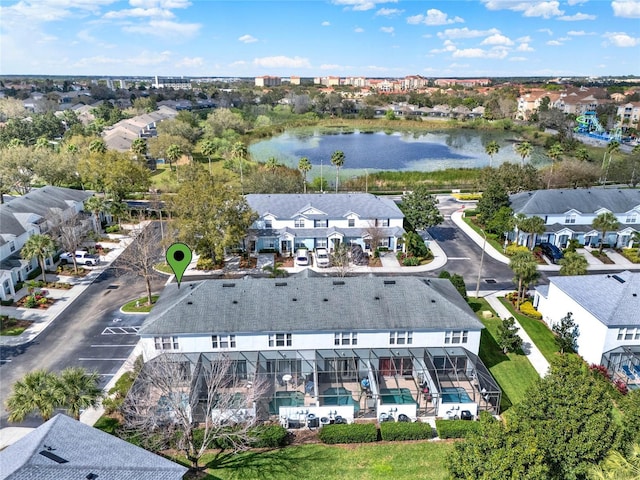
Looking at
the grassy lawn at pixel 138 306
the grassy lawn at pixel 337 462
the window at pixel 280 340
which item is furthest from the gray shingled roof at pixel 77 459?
the grassy lawn at pixel 138 306

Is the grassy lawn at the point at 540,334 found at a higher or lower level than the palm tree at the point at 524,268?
lower

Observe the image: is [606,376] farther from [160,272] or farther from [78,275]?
[78,275]

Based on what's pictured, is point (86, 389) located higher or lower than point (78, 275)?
higher

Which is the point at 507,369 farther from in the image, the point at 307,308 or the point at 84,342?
the point at 84,342

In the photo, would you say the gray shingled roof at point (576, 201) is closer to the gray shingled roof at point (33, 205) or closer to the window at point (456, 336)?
the window at point (456, 336)

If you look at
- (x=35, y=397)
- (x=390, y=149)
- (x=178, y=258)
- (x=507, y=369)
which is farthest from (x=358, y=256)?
(x=390, y=149)

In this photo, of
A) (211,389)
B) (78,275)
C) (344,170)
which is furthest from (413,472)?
(344,170)
